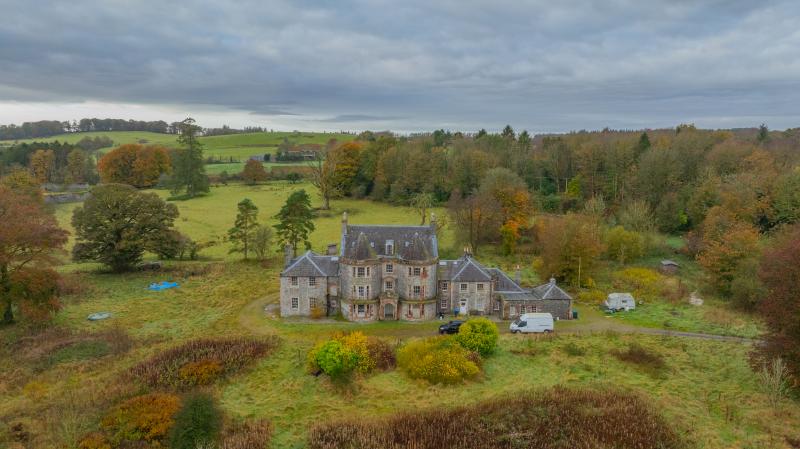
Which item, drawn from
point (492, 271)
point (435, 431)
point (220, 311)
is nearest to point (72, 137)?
point (220, 311)

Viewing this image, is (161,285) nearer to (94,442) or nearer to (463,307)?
(94,442)

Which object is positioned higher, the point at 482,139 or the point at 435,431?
the point at 482,139

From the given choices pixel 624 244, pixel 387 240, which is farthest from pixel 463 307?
pixel 624 244

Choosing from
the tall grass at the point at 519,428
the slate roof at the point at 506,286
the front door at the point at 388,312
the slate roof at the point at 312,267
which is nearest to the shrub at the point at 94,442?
the tall grass at the point at 519,428

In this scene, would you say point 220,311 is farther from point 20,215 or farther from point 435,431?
point 435,431

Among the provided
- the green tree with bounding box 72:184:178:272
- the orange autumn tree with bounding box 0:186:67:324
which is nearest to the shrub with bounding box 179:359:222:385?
the orange autumn tree with bounding box 0:186:67:324

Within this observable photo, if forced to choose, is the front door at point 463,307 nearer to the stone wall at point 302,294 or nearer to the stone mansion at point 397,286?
the stone mansion at point 397,286

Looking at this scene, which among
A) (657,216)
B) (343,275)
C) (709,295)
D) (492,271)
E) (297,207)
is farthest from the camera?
(657,216)
